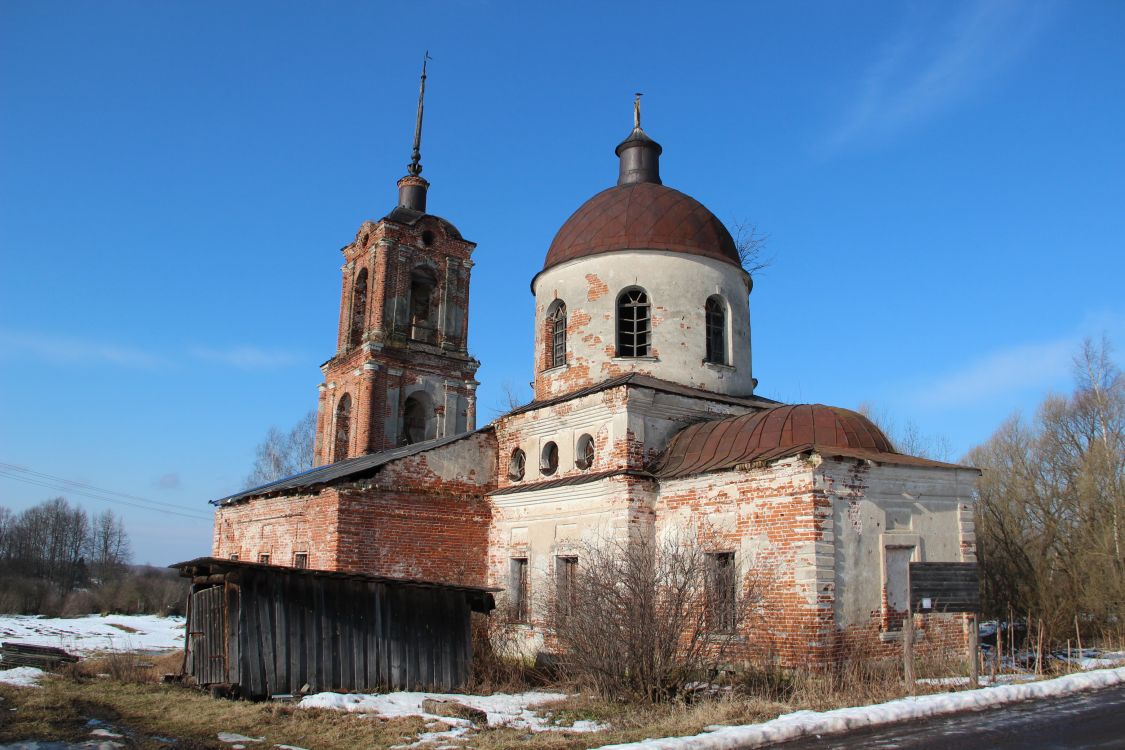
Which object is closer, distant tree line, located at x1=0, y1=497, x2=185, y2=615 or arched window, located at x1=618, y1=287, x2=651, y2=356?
arched window, located at x1=618, y1=287, x2=651, y2=356

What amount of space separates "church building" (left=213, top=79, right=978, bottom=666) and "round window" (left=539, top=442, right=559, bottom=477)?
1.1 inches

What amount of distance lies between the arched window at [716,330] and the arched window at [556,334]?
104 inches

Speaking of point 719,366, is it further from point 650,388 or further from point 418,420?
point 418,420

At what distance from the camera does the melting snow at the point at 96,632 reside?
22905 millimetres

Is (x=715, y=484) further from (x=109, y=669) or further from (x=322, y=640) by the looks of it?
(x=109, y=669)

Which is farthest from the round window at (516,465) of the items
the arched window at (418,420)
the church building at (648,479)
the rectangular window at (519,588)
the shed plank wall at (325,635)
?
the arched window at (418,420)

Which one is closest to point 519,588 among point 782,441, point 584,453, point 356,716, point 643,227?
point 584,453

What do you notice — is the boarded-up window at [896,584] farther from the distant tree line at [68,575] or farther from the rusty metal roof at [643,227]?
the distant tree line at [68,575]

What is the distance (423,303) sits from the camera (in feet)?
78.8

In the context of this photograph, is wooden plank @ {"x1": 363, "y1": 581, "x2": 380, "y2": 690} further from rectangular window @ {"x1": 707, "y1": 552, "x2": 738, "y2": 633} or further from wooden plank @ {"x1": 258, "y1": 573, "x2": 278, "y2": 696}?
rectangular window @ {"x1": 707, "y1": 552, "x2": 738, "y2": 633}

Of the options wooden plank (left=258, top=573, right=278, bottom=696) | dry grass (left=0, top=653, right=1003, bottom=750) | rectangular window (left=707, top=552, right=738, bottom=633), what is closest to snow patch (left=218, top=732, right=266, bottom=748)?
dry grass (left=0, top=653, right=1003, bottom=750)

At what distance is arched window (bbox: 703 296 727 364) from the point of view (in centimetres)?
1596

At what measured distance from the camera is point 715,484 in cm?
1230

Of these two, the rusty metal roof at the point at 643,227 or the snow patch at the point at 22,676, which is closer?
the snow patch at the point at 22,676
